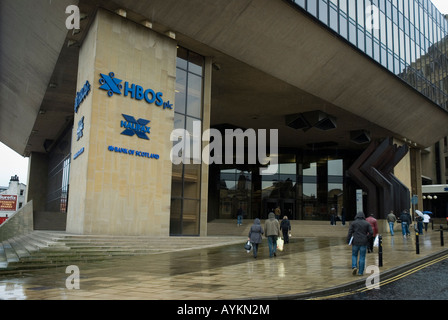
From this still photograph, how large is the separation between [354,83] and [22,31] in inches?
828

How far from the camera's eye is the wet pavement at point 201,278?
791cm

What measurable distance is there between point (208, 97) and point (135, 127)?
533cm

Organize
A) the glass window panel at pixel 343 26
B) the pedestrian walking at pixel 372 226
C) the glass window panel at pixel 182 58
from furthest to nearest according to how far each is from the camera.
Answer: the glass window panel at pixel 343 26 < the glass window panel at pixel 182 58 < the pedestrian walking at pixel 372 226

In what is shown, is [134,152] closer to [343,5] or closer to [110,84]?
[110,84]

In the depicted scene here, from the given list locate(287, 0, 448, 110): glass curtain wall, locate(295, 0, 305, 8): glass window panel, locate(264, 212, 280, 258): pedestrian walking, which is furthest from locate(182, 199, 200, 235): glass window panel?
locate(295, 0, 305, 8): glass window panel

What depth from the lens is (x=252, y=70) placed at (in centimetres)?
2372

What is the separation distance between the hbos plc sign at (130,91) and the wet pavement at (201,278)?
727 centimetres

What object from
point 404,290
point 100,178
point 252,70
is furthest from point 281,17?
point 404,290

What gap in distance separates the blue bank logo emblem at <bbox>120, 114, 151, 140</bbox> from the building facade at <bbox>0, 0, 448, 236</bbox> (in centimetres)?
6

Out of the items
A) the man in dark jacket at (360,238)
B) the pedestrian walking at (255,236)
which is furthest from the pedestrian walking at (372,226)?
the man in dark jacket at (360,238)

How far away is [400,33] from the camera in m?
33.9

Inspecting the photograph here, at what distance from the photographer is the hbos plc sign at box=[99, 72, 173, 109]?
57.2 ft

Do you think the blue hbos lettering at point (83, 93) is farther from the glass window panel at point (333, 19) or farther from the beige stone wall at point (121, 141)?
the glass window panel at point (333, 19)
